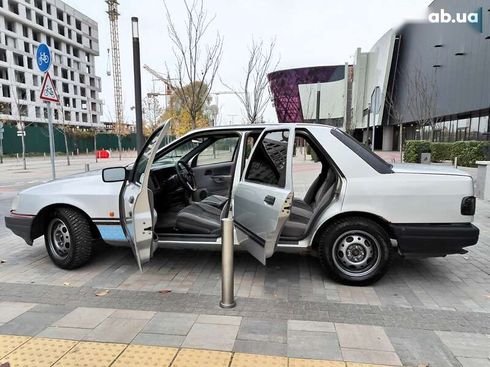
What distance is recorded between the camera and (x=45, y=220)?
15.4ft

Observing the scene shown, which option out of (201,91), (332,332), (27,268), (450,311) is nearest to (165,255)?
(27,268)

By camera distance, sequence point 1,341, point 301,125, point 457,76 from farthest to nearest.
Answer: point 457,76 → point 301,125 → point 1,341

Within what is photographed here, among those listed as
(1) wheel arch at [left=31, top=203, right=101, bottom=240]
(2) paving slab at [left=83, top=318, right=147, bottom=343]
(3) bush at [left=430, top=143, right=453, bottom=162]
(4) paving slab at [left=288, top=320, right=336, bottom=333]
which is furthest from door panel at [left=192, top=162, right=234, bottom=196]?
(3) bush at [left=430, top=143, right=453, bottom=162]

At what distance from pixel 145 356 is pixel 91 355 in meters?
0.41

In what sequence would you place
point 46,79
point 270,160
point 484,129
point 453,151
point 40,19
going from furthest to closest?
point 40,19
point 484,129
point 453,151
point 46,79
point 270,160

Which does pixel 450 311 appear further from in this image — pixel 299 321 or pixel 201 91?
pixel 201 91

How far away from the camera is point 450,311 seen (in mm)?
3516

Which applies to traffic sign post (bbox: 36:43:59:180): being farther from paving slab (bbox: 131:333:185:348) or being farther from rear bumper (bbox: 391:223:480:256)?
rear bumper (bbox: 391:223:480:256)

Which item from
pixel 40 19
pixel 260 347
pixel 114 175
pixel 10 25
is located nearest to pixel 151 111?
pixel 10 25

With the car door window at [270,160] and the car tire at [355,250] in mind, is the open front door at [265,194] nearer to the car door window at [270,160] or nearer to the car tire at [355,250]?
the car door window at [270,160]

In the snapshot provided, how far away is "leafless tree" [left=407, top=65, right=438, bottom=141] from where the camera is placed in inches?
886

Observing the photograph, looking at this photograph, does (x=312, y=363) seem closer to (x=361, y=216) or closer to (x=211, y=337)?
(x=211, y=337)

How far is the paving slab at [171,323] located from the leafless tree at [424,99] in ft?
71.6

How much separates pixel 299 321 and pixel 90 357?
1704 mm
